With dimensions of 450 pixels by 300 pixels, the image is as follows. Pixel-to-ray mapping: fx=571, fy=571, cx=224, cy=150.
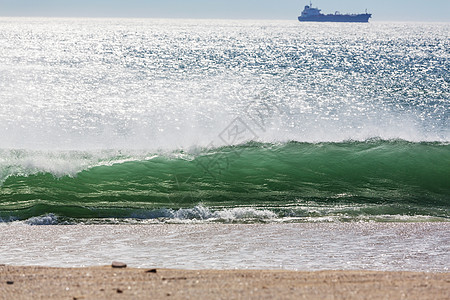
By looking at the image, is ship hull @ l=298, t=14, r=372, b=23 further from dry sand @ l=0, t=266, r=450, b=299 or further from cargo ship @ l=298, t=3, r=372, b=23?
dry sand @ l=0, t=266, r=450, b=299

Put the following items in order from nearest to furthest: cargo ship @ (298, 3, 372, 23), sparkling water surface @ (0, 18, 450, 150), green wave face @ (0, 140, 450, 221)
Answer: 1. green wave face @ (0, 140, 450, 221)
2. sparkling water surface @ (0, 18, 450, 150)
3. cargo ship @ (298, 3, 372, 23)

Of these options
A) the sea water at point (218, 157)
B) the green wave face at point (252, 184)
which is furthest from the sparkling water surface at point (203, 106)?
the green wave face at point (252, 184)

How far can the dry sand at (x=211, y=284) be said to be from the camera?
4008mm

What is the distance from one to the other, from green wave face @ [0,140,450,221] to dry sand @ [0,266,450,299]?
12.3 feet

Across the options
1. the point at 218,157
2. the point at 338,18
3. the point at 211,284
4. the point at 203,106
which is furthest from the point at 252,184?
the point at 338,18

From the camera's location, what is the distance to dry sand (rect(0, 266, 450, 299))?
4.01 metres

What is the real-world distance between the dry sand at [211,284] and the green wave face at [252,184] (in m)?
3.75

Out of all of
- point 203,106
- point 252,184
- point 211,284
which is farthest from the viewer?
point 203,106

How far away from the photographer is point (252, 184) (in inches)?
414

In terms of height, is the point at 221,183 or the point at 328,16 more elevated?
the point at 328,16

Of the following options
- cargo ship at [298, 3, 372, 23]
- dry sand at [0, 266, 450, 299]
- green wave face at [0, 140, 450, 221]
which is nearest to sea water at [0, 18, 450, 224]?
green wave face at [0, 140, 450, 221]

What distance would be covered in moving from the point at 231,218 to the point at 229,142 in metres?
5.42

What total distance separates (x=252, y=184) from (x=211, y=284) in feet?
20.6

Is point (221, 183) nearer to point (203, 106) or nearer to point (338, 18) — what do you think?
point (203, 106)
